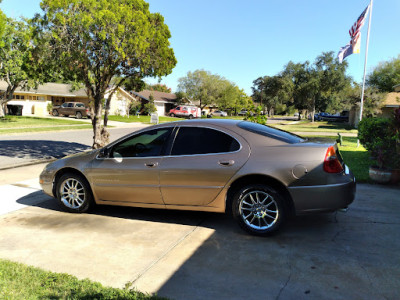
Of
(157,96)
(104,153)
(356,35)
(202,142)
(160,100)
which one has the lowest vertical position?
(104,153)

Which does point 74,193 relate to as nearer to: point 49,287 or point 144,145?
point 144,145

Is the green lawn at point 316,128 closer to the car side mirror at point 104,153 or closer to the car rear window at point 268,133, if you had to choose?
the car rear window at point 268,133

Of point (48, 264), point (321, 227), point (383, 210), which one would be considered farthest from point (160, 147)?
point (383, 210)

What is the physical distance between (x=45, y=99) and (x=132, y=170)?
43.3m

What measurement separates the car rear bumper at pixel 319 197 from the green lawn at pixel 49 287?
2250mm

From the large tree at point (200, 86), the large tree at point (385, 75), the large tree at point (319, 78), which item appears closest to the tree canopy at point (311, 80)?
the large tree at point (319, 78)

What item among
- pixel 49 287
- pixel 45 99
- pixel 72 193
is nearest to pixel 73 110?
pixel 45 99

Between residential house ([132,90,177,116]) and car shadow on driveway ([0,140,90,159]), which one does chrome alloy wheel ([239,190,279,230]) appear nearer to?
car shadow on driveway ([0,140,90,159])

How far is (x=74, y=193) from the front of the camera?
17.7 ft

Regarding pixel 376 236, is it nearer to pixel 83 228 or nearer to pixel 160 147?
pixel 160 147

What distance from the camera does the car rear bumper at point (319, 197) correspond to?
4090mm

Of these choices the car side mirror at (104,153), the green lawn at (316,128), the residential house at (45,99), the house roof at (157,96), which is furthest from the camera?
the house roof at (157,96)

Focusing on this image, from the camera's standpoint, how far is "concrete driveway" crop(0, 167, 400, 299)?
3.13 meters

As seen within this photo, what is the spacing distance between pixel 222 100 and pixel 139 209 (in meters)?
63.4
